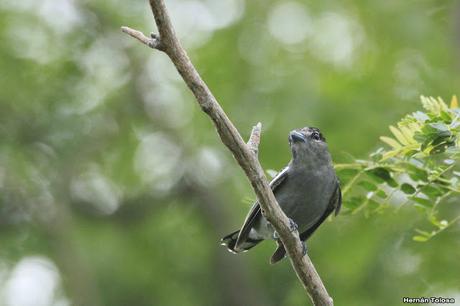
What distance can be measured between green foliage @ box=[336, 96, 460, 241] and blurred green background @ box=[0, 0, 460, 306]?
10.7ft

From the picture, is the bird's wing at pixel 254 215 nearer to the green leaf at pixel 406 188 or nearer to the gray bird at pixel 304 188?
the gray bird at pixel 304 188

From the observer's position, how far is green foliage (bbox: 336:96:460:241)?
3.87 metres

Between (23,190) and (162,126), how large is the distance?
188cm

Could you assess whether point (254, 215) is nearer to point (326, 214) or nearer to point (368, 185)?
point (326, 214)

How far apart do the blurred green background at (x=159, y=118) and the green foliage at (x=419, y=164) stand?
3260mm

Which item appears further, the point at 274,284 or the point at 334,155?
the point at 274,284

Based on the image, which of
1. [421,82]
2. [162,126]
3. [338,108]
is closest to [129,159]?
[162,126]

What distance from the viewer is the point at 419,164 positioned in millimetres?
4348

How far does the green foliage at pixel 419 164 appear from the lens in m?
3.87

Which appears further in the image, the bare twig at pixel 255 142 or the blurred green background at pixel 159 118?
the blurred green background at pixel 159 118

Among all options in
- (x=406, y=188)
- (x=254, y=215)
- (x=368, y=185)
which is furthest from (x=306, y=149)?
(x=406, y=188)

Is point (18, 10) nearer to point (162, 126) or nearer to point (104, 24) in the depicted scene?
point (104, 24)

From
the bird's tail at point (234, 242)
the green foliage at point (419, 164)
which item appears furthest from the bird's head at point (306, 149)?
the bird's tail at point (234, 242)

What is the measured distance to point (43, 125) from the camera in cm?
952
